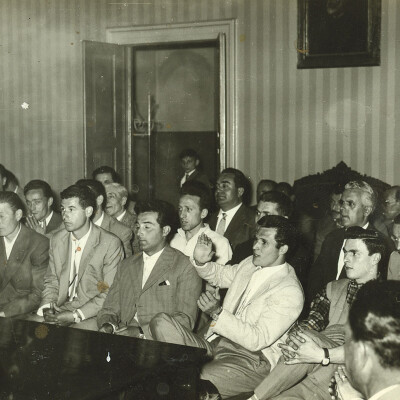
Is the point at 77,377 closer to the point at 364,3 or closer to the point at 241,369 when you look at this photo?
the point at 241,369

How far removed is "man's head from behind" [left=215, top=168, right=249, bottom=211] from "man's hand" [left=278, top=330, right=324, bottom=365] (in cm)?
248

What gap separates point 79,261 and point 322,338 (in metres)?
1.89

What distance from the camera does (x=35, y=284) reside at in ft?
13.1

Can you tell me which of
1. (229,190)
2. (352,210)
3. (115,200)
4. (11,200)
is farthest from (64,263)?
(352,210)

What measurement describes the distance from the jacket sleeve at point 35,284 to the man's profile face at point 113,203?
992mm

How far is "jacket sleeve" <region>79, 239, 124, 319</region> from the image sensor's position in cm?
366

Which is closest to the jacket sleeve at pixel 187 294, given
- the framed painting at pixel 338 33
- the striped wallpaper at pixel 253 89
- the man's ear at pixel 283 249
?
the man's ear at pixel 283 249

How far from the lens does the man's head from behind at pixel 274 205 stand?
3.94 metres

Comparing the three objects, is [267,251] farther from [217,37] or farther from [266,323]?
[217,37]

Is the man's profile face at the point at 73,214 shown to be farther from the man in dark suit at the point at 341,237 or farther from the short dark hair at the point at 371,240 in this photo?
the short dark hair at the point at 371,240

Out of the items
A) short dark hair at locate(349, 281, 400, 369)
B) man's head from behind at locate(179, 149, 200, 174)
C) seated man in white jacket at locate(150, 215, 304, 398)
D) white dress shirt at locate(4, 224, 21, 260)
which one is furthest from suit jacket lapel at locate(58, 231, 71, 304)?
man's head from behind at locate(179, 149, 200, 174)

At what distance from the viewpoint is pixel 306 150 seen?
6160 millimetres

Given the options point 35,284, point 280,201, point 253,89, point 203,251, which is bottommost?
point 35,284

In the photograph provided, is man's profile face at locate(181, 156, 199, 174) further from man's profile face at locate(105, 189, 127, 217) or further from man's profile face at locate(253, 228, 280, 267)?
man's profile face at locate(253, 228, 280, 267)
